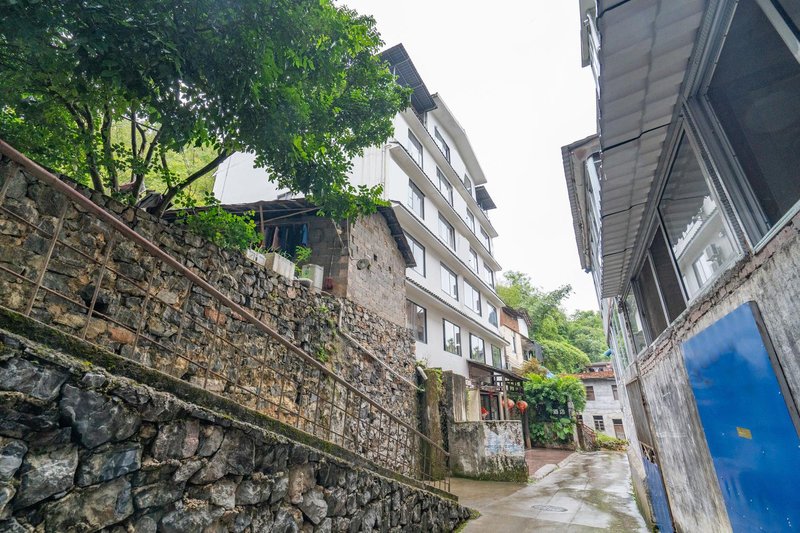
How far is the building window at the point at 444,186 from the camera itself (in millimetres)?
18102

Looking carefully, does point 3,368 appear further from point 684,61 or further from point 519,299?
point 519,299

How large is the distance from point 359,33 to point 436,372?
10688 mm

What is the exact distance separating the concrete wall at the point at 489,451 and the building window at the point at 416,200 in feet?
28.4

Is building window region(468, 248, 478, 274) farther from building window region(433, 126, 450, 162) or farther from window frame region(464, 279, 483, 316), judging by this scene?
building window region(433, 126, 450, 162)

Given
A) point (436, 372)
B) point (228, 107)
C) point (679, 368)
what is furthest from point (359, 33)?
point (436, 372)

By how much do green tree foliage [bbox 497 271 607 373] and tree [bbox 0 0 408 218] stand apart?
108 feet

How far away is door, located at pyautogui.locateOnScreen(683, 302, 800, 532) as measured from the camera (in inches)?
74.0

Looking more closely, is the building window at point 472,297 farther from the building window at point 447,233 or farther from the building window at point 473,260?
the building window at point 447,233

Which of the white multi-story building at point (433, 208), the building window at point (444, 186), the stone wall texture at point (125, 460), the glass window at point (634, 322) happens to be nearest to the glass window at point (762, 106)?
the stone wall texture at point (125, 460)

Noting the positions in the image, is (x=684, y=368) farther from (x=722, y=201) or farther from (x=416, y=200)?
(x=416, y=200)

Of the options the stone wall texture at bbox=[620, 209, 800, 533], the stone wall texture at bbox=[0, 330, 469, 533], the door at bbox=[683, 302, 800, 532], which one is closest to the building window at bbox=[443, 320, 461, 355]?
the stone wall texture at bbox=[620, 209, 800, 533]

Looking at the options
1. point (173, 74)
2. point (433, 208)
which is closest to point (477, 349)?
point (433, 208)

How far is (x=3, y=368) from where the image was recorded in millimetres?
1756

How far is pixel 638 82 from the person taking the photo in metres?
2.31
